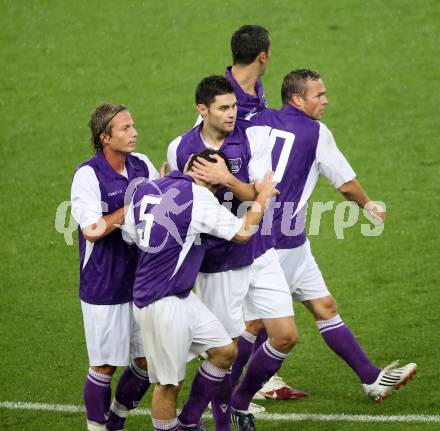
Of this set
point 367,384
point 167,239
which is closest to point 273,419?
point 367,384

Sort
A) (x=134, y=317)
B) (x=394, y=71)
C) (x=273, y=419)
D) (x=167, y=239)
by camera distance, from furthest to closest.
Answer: (x=394, y=71) → (x=273, y=419) → (x=134, y=317) → (x=167, y=239)

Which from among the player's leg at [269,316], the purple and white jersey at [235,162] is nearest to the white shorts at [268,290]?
the player's leg at [269,316]

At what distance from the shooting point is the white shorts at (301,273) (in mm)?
8094

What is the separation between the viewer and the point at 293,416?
8031mm

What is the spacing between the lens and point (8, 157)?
1359 centimetres

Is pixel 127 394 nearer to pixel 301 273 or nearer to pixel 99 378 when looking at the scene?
pixel 99 378

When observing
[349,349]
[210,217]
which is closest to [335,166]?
[349,349]

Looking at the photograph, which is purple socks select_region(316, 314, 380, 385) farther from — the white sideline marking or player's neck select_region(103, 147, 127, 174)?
player's neck select_region(103, 147, 127, 174)

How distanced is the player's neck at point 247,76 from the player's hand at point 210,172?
4.65 ft

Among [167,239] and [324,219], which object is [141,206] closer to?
[167,239]

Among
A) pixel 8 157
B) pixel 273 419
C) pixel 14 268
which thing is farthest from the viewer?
pixel 8 157

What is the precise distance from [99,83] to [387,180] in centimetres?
451

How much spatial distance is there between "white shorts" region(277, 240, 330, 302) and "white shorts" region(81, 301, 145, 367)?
1303mm

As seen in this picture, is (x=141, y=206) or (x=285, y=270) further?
(x=285, y=270)
